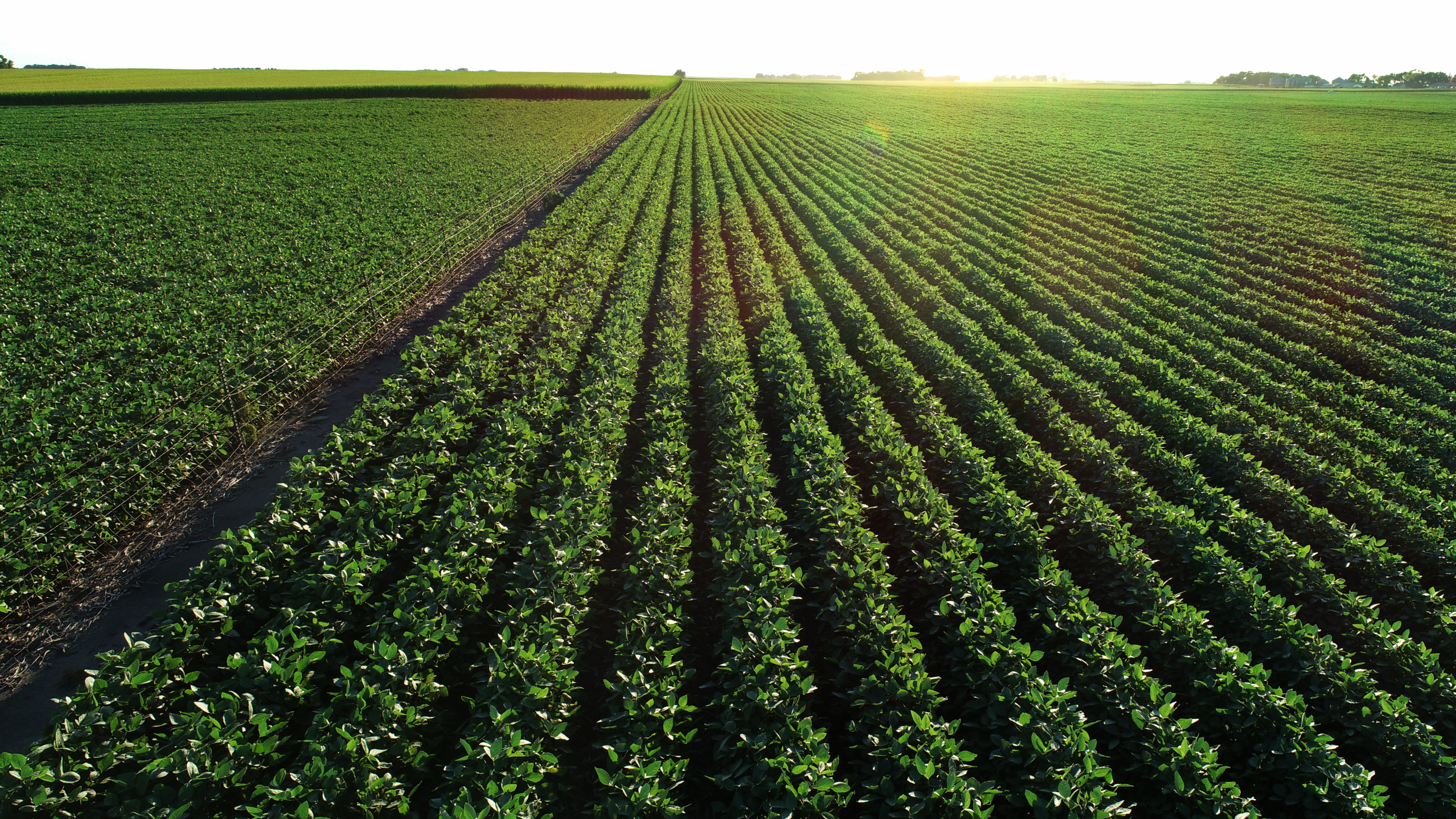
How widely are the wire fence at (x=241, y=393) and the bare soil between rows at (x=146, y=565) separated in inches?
12.3

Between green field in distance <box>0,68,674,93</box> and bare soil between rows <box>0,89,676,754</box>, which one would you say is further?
green field in distance <box>0,68,674,93</box>

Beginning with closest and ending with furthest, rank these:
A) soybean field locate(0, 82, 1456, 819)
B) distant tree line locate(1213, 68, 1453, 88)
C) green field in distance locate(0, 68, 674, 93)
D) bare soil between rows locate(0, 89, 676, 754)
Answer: soybean field locate(0, 82, 1456, 819) < bare soil between rows locate(0, 89, 676, 754) < green field in distance locate(0, 68, 674, 93) < distant tree line locate(1213, 68, 1453, 88)

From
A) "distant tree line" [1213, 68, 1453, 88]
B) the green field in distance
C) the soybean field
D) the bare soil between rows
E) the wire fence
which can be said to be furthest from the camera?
"distant tree line" [1213, 68, 1453, 88]

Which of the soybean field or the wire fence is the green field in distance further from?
the soybean field

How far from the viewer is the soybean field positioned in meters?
4.36

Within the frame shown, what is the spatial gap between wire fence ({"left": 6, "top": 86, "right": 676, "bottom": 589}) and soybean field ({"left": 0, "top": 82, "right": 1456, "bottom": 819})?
2730mm

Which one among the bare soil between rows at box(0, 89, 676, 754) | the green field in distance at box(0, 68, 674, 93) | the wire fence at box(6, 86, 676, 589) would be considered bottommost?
the bare soil between rows at box(0, 89, 676, 754)

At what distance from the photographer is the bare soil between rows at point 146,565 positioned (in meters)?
6.30

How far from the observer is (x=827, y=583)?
622 cm

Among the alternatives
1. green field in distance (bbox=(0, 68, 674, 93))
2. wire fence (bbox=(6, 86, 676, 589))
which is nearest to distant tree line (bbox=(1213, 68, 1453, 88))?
green field in distance (bbox=(0, 68, 674, 93))

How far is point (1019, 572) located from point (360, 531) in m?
7.33

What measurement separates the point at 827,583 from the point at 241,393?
11.1 meters

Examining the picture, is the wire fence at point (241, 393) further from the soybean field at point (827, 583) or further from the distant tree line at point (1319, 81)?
the distant tree line at point (1319, 81)

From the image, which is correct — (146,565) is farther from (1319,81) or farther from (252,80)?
(1319,81)
